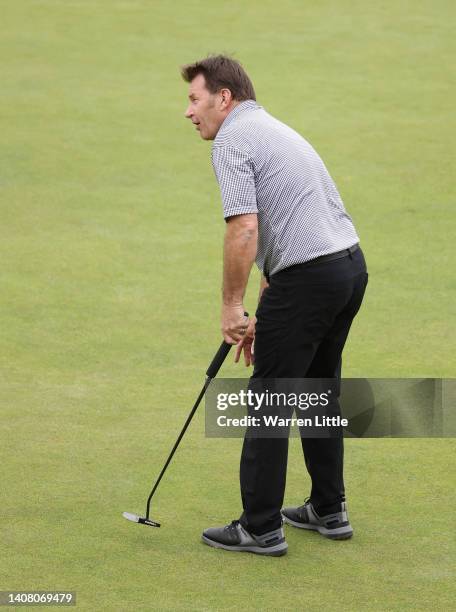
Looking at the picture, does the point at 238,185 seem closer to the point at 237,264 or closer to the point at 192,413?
the point at 237,264

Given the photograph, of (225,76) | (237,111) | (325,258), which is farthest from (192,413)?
(225,76)

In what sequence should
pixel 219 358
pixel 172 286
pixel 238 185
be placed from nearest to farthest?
pixel 238 185 < pixel 219 358 < pixel 172 286

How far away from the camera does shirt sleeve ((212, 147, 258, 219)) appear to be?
4113 mm

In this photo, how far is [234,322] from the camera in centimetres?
424

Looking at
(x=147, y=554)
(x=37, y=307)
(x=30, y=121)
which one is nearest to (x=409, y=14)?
(x=30, y=121)

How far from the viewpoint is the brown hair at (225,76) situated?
427cm

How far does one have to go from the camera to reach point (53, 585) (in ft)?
13.5

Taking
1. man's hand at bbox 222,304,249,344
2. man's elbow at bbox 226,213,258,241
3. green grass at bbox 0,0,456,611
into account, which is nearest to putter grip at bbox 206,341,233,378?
man's hand at bbox 222,304,249,344

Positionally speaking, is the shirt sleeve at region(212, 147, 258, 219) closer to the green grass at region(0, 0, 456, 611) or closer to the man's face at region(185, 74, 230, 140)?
the man's face at region(185, 74, 230, 140)

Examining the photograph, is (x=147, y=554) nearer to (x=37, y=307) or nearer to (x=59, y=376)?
(x=59, y=376)

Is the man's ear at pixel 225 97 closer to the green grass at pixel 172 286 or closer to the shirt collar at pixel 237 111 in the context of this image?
the shirt collar at pixel 237 111

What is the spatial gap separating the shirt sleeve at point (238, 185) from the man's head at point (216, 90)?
23 centimetres

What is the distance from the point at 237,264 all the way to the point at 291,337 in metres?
0.32

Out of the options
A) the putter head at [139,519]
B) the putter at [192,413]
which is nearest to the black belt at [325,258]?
the putter at [192,413]
